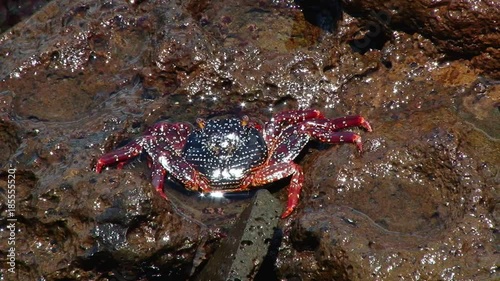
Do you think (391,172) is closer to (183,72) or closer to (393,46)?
(393,46)

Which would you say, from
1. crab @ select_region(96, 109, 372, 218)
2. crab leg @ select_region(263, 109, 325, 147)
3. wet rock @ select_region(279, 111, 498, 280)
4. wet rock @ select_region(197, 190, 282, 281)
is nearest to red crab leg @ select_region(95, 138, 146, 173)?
crab @ select_region(96, 109, 372, 218)

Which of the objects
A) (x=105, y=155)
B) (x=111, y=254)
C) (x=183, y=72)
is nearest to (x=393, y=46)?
(x=183, y=72)

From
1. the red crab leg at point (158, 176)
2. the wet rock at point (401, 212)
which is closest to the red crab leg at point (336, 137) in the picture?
the wet rock at point (401, 212)

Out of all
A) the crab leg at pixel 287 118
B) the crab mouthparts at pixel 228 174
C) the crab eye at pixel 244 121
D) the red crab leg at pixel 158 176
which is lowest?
the red crab leg at pixel 158 176

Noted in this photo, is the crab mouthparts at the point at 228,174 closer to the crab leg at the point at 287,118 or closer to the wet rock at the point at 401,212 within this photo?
the crab leg at the point at 287,118

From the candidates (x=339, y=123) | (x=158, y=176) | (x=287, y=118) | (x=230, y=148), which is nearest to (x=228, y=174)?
(x=230, y=148)
